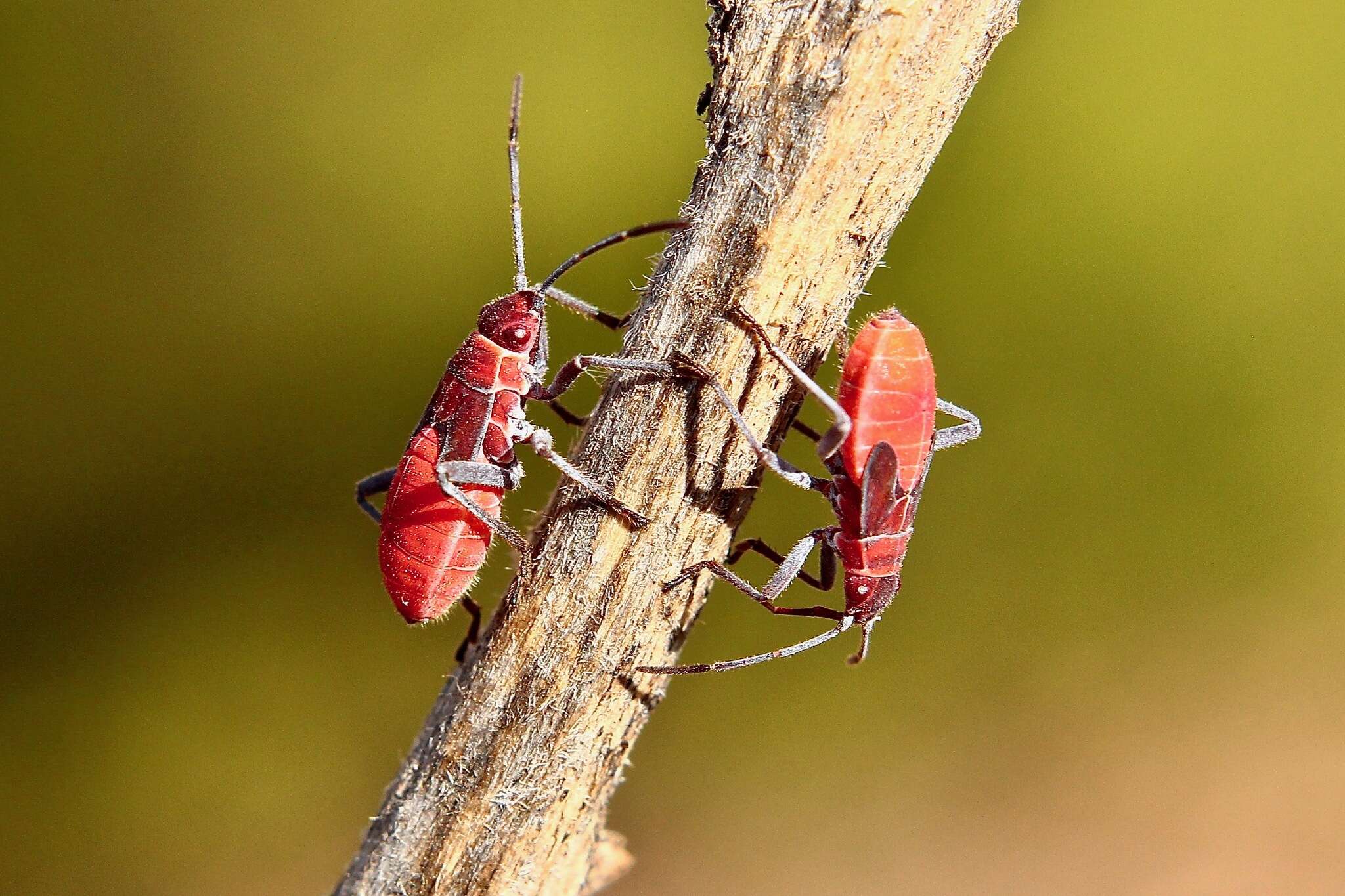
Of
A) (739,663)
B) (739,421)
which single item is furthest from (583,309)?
(739,663)

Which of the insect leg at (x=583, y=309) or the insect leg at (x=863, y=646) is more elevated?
the insect leg at (x=583, y=309)

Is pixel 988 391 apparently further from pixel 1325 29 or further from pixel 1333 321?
pixel 1325 29

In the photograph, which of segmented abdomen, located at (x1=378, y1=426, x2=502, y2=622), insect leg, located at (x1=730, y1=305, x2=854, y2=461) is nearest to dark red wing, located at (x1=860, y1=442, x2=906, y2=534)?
insect leg, located at (x1=730, y1=305, x2=854, y2=461)

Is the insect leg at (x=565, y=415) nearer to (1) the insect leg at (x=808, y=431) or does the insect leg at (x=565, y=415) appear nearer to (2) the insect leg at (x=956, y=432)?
(1) the insect leg at (x=808, y=431)

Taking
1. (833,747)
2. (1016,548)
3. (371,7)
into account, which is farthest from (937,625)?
(371,7)

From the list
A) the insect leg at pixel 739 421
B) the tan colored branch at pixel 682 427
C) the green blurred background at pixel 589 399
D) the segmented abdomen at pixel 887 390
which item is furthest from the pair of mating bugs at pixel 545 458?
the green blurred background at pixel 589 399

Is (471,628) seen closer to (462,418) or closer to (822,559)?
(462,418)
